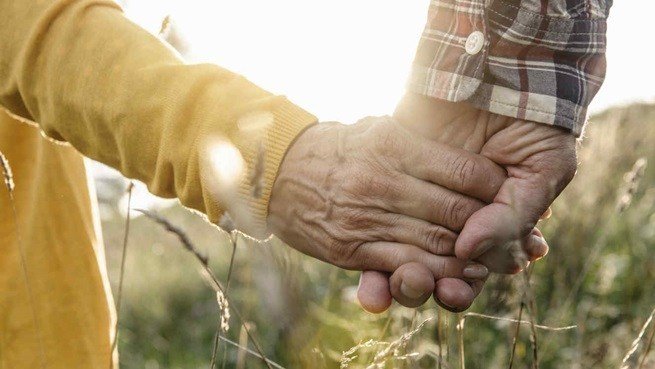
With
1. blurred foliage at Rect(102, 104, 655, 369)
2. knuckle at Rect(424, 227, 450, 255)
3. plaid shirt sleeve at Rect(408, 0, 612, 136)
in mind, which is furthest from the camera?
blurred foliage at Rect(102, 104, 655, 369)

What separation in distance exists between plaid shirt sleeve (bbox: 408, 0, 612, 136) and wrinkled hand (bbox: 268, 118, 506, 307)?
0.13 meters

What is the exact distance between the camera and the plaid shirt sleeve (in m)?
1.48

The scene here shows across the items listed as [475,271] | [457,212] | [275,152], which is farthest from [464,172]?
[275,152]

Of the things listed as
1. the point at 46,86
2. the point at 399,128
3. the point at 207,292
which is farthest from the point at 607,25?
the point at 207,292

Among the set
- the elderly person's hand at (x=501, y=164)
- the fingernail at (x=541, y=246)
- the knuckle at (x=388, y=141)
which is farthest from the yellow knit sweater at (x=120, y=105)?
the fingernail at (x=541, y=246)

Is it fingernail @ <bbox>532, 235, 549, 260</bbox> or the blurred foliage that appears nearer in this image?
fingernail @ <bbox>532, 235, 549, 260</bbox>

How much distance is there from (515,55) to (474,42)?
0.09 metres

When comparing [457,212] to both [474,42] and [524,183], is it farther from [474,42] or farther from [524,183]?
[474,42]

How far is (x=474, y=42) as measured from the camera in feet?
4.90

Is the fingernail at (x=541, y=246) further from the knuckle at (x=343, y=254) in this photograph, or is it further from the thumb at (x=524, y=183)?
the knuckle at (x=343, y=254)

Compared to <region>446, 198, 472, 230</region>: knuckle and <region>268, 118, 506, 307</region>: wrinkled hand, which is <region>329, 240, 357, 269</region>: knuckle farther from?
<region>446, 198, 472, 230</region>: knuckle

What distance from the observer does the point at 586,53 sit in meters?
1.54

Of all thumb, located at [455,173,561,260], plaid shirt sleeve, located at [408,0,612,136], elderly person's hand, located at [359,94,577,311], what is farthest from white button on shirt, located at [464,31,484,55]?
thumb, located at [455,173,561,260]

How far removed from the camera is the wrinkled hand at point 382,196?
1554mm
